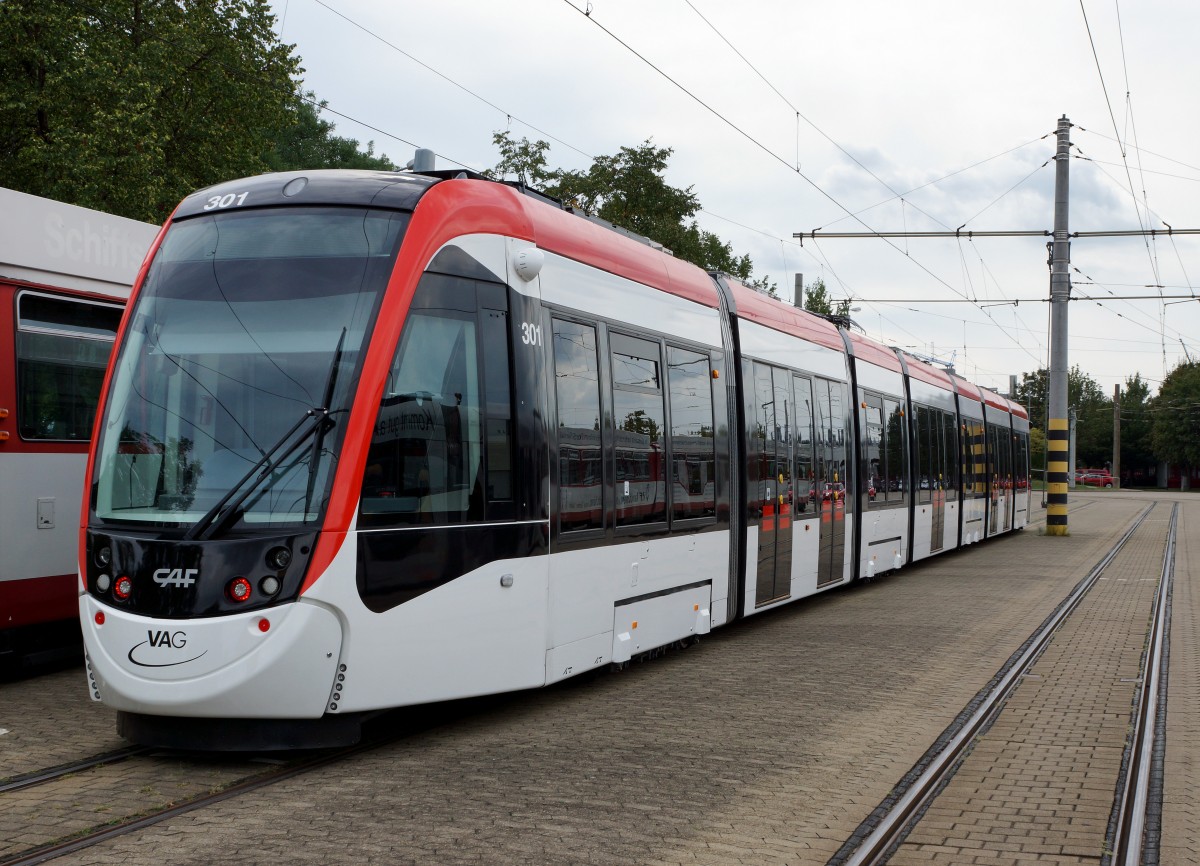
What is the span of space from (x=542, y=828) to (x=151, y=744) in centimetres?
247

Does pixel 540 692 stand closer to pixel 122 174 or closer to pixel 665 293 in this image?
pixel 665 293

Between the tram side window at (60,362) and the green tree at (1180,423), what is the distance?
106 metres

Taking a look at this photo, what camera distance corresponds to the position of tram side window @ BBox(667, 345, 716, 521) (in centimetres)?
1074

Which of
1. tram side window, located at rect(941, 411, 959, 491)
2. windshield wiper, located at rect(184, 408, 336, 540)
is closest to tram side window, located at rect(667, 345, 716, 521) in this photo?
windshield wiper, located at rect(184, 408, 336, 540)

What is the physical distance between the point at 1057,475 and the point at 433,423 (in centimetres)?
2745

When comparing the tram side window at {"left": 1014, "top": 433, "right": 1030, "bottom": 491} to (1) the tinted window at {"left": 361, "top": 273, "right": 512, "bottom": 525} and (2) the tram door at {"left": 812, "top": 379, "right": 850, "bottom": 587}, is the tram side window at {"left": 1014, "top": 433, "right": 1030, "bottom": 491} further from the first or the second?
(1) the tinted window at {"left": 361, "top": 273, "right": 512, "bottom": 525}

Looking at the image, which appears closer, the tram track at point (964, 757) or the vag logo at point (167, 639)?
the tram track at point (964, 757)

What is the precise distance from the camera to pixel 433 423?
7.57m

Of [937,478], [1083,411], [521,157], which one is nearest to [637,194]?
[521,157]

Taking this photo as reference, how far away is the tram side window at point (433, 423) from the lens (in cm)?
728

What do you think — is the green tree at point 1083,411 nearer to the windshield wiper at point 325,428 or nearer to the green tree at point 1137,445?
the green tree at point 1137,445

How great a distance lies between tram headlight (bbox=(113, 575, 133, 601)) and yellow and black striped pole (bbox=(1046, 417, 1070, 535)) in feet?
91.6

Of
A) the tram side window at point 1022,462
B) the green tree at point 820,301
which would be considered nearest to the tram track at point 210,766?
the tram side window at point 1022,462

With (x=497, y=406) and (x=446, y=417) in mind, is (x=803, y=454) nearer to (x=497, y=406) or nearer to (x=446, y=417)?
(x=497, y=406)
